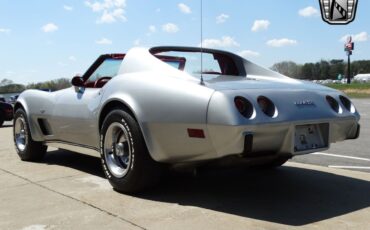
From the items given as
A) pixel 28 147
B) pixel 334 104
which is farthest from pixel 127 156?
pixel 28 147

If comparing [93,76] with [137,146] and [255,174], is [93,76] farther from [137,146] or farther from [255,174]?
[255,174]

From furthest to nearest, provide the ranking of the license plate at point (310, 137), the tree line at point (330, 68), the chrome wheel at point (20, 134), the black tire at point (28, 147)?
the tree line at point (330, 68) → the chrome wheel at point (20, 134) → the black tire at point (28, 147) → the license plate at point (310, 137)

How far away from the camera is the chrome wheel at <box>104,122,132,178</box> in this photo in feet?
14.0

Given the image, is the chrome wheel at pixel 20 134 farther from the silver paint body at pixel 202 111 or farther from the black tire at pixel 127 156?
the black tire at pixel 127 156

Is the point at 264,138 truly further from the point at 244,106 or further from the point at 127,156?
the point at 127,156

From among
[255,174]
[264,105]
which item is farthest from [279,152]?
[255,174]

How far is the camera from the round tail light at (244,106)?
341 cm

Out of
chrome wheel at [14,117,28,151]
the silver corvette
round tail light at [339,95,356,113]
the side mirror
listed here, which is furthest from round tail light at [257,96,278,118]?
chrome wheel at [14,117,28,151]

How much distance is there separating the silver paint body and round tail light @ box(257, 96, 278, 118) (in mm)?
39

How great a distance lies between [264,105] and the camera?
357cm

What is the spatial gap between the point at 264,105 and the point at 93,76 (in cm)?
232

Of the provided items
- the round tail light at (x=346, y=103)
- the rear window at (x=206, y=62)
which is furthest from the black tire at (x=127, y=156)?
the round tail light at (x=346, y=103)

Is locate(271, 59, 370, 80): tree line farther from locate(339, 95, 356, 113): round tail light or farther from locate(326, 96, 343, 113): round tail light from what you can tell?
locate(326, 96, 343, 113): round tail light

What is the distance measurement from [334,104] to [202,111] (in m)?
1.30
